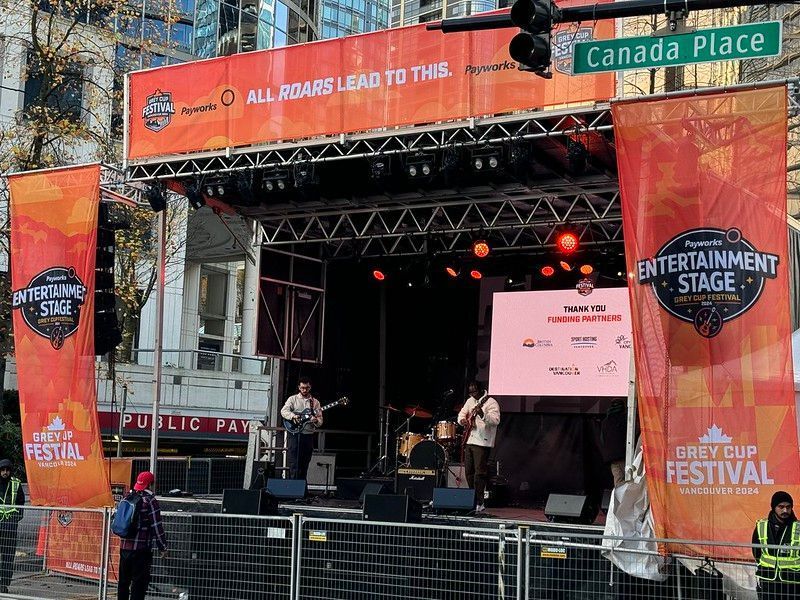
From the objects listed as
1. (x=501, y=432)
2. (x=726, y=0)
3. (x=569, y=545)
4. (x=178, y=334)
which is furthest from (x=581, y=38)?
(x=178, y=334)

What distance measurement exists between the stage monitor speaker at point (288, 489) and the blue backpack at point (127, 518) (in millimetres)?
4649

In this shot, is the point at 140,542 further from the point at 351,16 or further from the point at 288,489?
the point at 351,16

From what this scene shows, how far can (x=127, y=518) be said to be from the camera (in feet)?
33.9

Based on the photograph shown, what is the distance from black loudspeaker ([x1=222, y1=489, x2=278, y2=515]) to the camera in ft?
38.4

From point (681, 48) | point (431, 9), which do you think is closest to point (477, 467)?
point (681, 48)

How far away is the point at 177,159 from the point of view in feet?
50.2

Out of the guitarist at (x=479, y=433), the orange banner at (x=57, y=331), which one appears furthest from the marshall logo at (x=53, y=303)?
the guitarist at (x=479, y=433)

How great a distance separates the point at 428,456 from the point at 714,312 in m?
6.89

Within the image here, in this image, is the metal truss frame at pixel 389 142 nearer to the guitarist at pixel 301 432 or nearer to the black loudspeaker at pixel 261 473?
the guitarist at pixel 301 432

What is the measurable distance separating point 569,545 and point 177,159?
335 inches

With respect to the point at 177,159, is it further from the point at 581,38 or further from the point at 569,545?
the point at 569,545

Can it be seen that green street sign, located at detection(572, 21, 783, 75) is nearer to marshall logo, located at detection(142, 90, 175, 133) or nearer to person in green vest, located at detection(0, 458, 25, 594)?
person in green vest, located at detection(0, 458, 25, 594)

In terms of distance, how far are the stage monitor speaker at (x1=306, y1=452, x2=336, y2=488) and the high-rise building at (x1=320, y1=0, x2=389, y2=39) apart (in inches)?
1752

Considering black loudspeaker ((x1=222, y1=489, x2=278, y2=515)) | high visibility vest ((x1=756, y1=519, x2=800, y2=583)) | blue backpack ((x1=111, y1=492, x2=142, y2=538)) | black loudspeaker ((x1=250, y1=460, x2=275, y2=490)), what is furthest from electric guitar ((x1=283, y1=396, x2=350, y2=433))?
high visibility vest ((x1=756, y1=519, x2=800, y2=583))
